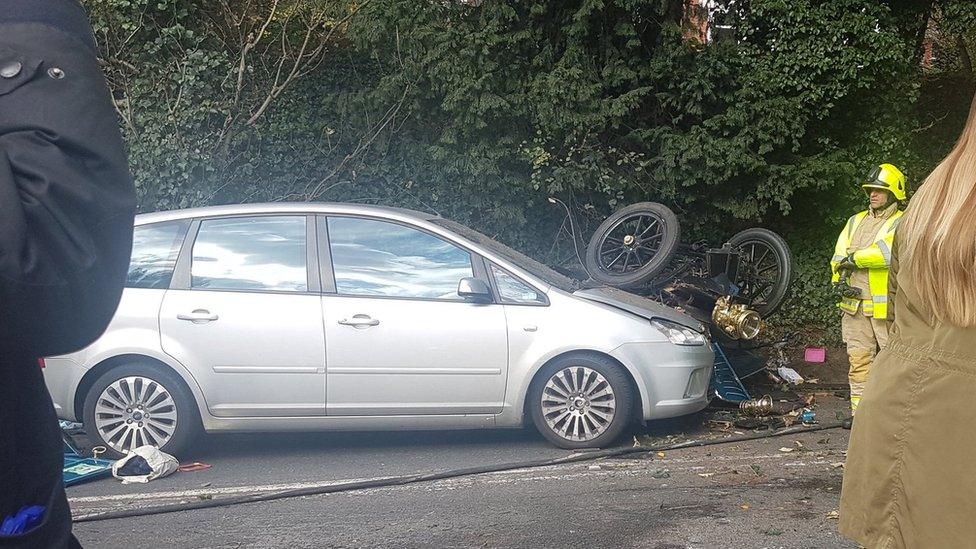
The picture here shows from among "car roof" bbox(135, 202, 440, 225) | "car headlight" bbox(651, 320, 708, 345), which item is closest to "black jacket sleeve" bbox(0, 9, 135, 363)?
"car roof" bbox(135, 202, 440, 225)

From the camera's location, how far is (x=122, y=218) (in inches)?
49.0

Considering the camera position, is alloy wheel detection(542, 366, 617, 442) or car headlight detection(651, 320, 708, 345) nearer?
alloy wheel detection(542, 366, 617, 442)

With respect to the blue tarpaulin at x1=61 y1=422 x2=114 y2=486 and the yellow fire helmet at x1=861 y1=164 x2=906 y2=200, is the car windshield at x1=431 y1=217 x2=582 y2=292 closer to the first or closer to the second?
the yellow fire helmet at x1=861 y1=164 x2=906 y2=200

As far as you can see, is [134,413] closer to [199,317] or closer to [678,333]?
[199,317]

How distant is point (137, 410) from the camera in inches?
255

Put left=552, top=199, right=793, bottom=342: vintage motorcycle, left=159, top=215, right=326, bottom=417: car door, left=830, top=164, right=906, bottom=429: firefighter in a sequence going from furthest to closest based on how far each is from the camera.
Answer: left=552, top=199, right=793, bottom=342: vintage motorcycle, left=830, top=164, right=906, bottom=429: firefighter, left=159, top=215, right=326, bottom=417: car door

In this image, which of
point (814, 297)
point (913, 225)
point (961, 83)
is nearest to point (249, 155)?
point (814, 297)

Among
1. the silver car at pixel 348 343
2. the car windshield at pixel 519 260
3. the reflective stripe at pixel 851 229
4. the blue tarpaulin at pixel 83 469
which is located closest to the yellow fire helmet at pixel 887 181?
the reflective stripe at pixel 851 229

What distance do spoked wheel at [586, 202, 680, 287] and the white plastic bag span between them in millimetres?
4050

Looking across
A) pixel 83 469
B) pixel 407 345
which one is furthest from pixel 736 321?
pixel 83 469

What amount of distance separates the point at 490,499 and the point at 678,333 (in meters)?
2.14

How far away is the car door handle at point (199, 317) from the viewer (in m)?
6.44

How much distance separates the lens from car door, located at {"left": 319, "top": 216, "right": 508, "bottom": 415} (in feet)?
21.1

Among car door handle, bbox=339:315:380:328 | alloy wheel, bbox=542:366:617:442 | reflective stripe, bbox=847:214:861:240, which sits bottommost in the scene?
alloy wheel, bbox=542:366:617:442
